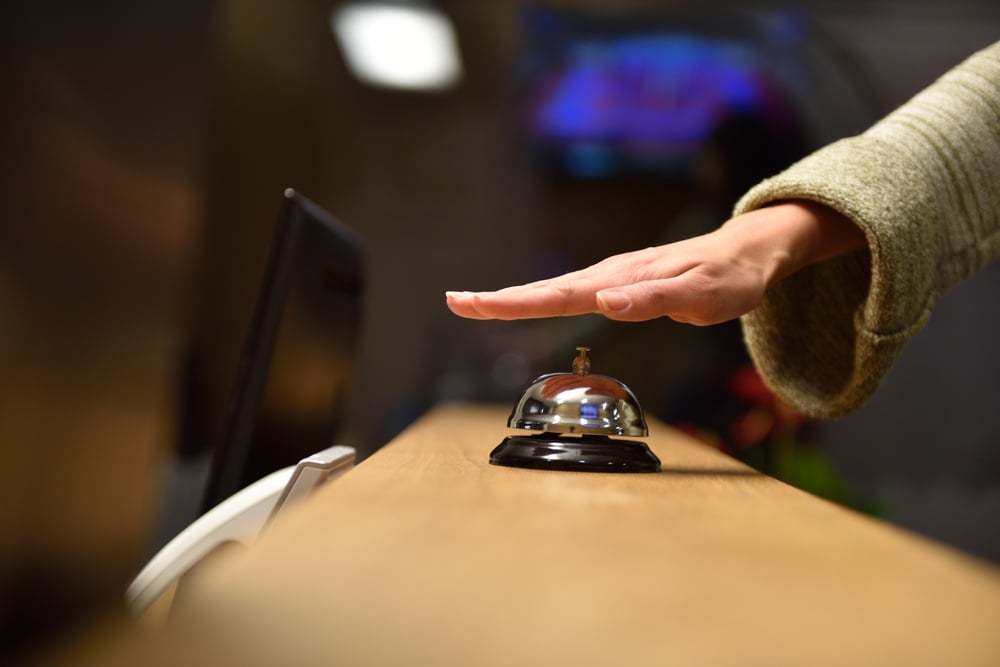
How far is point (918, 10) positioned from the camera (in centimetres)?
314

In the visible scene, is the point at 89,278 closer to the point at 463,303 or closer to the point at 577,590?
the point at 463,303

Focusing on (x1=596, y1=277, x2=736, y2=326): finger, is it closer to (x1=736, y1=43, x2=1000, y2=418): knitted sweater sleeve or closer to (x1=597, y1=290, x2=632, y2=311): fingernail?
(x1=597, y1=290, x2=632, y2=311): fingernail

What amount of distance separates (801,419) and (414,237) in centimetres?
135

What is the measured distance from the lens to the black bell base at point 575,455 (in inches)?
27.9

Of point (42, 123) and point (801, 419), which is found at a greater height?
point (42, 123)

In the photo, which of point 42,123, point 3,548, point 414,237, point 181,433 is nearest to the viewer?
point 3,548

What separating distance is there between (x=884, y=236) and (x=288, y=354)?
0.62 m

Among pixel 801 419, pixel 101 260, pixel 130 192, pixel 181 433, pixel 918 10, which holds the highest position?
pixel 918 10

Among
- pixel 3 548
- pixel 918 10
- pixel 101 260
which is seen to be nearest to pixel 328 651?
pixel 3 548

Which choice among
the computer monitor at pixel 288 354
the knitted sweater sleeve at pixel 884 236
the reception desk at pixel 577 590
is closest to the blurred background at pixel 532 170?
the computer monitor at pixel 288 354

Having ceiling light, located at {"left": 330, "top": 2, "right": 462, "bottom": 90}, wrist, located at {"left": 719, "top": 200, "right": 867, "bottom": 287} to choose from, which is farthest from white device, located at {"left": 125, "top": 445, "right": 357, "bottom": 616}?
ceiling light, located at {"left": 330, "top": 2, "right": 462, "bottom": 90}

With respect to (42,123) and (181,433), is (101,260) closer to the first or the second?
(42,123)

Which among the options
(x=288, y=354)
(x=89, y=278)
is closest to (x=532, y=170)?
(x=89, y=278)

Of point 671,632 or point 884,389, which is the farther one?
point 884,389
